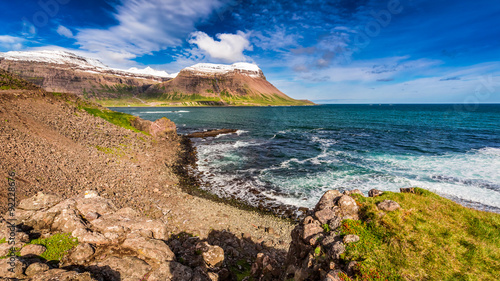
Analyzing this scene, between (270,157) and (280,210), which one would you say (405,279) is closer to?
(280,210)

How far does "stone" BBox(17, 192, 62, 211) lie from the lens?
1240 cm

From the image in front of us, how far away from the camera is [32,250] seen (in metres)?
9.05

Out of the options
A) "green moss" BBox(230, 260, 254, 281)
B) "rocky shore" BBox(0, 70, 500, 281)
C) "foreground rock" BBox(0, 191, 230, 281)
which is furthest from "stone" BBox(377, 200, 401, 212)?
"foreground rock" BBox(0, 191, 230, 281)

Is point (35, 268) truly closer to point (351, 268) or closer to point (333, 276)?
point (333, 276)

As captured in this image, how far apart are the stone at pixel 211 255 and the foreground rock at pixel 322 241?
4464mm

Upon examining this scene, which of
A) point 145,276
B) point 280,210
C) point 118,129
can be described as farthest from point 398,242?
point 118,129

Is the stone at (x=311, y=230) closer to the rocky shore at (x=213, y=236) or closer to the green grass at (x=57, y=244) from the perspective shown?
the rocky shore at (x=213, y=236)

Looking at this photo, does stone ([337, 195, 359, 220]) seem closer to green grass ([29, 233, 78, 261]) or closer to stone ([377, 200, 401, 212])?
stone ([377, 200, 401, 212])

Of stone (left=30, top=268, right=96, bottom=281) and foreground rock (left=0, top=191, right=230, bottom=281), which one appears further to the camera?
foreground rock (left=0, top=191, right=230, bottom=281)

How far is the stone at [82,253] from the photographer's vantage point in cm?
934

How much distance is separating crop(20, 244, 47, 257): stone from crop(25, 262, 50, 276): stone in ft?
4.43

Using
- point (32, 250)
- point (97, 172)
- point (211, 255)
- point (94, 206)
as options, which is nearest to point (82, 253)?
point (32, 250)

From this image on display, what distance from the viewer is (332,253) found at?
929 centimetres

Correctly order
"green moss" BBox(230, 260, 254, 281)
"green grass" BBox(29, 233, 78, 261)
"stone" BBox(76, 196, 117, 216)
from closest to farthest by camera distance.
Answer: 1. "green grass" BBox(29, 233, 78, 261)
2. "stone" BBox(76, 196, 117, 216)
3. "green moss" BBox(230, 260, 254, 281)
